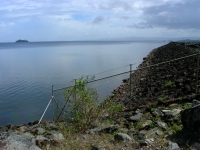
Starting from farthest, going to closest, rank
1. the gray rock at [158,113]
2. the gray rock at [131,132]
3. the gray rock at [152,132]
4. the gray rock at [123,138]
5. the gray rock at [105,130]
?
the gray rock at [158,113]
the gray rock at [105,130]
the gray rock at [131,132]
the gray rock at [152,132]
the gray rock at [123,138]

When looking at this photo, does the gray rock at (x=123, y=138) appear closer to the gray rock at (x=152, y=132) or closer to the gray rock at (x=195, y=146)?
the gray rock at (x=152, y=132)

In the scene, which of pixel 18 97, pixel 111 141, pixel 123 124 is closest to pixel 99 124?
pixel 123 124

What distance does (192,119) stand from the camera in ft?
19.2

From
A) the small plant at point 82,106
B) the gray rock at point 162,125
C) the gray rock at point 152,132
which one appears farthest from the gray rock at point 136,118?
the gray rock at point 152,132

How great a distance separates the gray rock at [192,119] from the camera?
573 centimetres

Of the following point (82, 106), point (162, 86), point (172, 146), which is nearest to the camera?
point (172, 146)

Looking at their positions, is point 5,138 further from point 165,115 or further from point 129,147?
point 165,115

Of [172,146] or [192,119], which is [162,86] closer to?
[192,119]

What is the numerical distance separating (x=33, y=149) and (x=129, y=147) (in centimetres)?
215

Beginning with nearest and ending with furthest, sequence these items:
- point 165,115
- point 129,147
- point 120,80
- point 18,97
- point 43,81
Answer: point 129,147 < point 165,115 < point 18,97 < point 120,80 < point 43,81

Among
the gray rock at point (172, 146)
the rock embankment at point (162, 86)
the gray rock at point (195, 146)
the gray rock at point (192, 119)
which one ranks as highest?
the gray rock at point (192, 119)

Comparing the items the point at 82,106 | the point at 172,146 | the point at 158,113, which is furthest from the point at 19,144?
the point at 158,113

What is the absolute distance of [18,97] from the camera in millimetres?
23547

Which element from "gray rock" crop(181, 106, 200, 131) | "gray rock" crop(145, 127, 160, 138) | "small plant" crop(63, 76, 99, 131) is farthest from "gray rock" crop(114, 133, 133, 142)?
"small plant" crop(63, 76, 99, 131)
